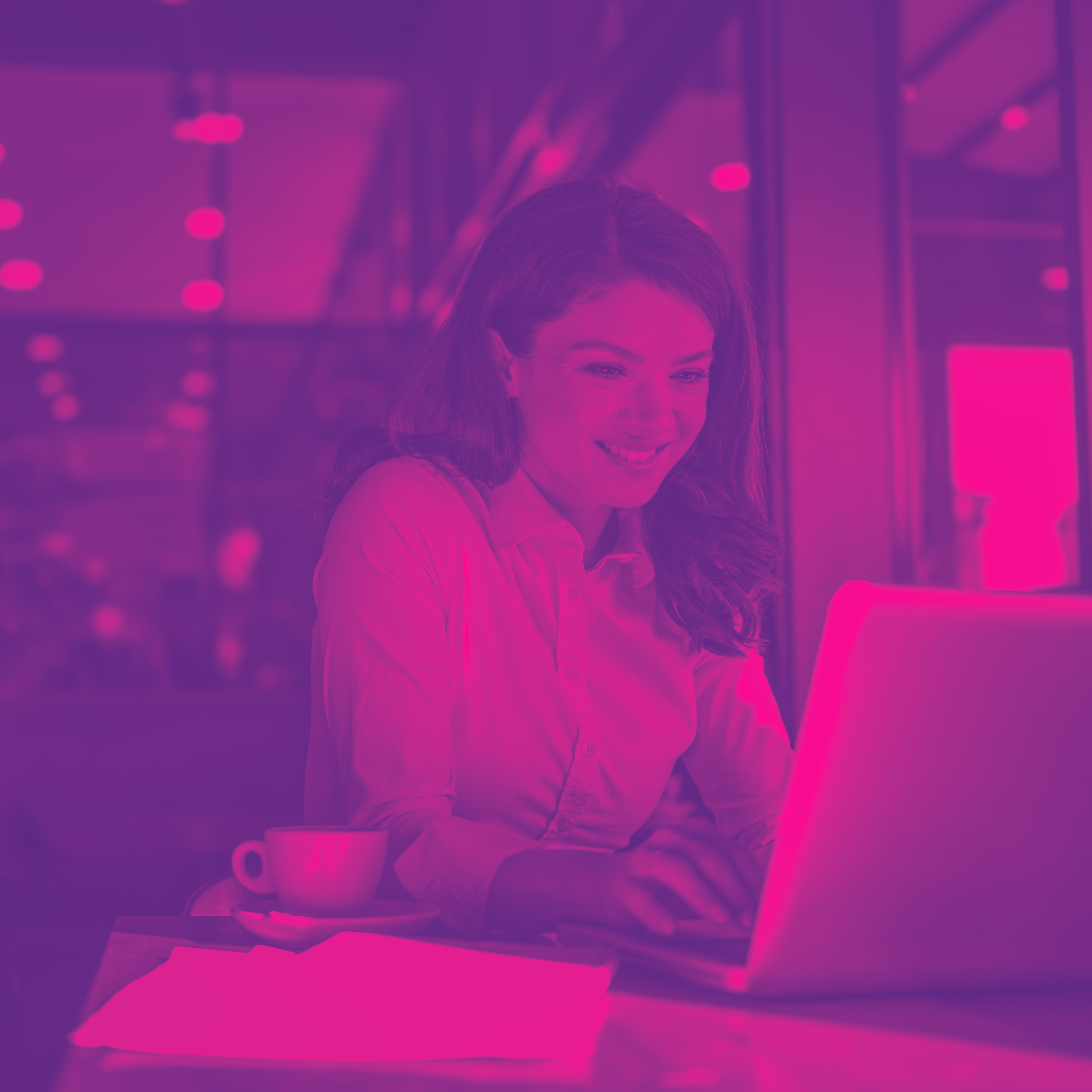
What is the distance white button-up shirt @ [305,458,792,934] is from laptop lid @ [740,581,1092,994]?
51 centimetres

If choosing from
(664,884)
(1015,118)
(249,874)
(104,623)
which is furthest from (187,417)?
(664,884)

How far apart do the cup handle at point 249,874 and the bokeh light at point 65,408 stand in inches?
250

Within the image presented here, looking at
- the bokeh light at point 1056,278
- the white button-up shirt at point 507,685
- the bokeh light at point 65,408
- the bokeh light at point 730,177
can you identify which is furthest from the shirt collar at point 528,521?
the bokeh light at point 65,408

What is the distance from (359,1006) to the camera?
73 centimetres

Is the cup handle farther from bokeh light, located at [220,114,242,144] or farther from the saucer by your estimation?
bokeh light, located at [220,114,242,144]

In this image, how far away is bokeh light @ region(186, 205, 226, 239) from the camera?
694cm

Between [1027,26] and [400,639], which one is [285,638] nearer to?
[1027,26]

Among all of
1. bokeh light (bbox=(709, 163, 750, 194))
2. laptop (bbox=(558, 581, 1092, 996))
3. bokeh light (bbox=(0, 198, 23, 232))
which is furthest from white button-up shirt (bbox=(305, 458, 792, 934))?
bokeh light (bbox=(0, 198, 23, 232))

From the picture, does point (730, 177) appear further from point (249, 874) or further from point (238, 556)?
point (238, 556)

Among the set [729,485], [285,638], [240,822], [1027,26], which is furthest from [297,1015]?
[285,638]

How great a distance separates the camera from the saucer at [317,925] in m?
0.90

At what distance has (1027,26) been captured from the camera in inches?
92.3

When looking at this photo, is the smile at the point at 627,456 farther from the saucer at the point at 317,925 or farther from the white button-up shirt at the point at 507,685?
the saucer at the point at 317,925

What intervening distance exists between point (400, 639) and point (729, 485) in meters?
0.59
